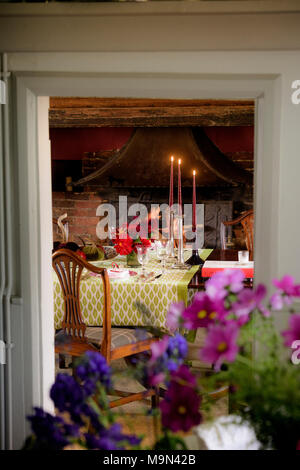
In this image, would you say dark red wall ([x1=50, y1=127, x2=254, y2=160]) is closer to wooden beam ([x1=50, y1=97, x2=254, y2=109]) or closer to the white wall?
wooden beam ([x1=50, y1=97, x2=254, y2=109])

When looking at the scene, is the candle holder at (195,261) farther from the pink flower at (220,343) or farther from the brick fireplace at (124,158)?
the pink flower at (220,343)

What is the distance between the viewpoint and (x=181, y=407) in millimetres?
886

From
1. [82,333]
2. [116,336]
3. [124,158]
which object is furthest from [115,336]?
[124,158]

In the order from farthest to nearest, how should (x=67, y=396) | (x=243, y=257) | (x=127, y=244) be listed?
(x=127, y=244), (x=243, y=257), (x=67, y=396)

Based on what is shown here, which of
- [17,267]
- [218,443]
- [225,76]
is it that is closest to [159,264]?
[17,267]

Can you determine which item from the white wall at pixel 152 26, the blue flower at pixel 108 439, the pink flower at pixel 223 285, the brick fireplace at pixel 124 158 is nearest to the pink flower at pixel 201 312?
the pink flower at pixel 223 285

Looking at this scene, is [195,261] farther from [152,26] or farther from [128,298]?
[152,26]

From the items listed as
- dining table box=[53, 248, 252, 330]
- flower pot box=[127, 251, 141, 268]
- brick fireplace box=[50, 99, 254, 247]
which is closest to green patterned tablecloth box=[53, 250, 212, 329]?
dining table box=[53, 248, 252, 330]

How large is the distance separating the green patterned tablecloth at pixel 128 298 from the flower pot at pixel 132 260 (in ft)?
1.21

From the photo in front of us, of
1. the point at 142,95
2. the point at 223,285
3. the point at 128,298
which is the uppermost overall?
the point at 142,95

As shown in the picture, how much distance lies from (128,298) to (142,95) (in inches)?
49.4

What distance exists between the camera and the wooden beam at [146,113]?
4902 mm

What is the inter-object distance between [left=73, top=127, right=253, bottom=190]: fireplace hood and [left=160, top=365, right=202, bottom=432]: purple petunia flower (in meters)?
4.06

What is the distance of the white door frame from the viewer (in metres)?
1.70
